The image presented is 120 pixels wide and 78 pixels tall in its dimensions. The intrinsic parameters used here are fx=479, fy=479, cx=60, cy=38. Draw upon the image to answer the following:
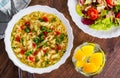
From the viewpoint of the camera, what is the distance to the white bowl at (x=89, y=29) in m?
2.03

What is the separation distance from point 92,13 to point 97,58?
0.20 metres

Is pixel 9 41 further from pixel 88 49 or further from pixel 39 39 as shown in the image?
pixel 88 49

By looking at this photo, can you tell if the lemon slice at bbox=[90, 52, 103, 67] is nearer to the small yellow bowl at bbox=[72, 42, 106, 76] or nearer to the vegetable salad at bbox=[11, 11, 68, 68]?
the small yellow bowl at bbox=[72, 42, 106, 76]

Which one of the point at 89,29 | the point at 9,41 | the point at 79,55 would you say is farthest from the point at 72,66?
the point at 9,41

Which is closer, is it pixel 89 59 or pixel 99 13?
pixel 89 59

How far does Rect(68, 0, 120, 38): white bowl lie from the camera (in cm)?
203

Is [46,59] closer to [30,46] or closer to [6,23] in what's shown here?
[30,46]

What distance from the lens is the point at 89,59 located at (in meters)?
1.99

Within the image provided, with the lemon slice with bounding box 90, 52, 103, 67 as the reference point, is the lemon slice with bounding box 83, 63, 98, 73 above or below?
below

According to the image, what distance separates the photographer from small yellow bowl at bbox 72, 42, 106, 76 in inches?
78.0

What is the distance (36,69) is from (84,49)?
0.22m

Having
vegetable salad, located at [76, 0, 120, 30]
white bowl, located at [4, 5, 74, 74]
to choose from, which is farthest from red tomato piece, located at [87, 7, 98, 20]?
white bowl, located at [4, 5, 74, 74]

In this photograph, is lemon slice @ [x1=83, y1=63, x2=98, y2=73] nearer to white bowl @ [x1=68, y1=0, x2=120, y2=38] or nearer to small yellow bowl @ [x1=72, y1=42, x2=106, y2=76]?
small yellow bowl @ [x1=72, y1=42, x2=106, y2=76]

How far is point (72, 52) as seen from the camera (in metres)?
2.03
